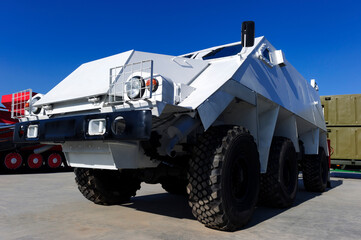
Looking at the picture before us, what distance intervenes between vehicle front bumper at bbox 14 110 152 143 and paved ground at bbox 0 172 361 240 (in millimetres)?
935

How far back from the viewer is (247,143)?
3453 millimetres

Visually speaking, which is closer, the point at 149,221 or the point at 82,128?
the point at 82,128

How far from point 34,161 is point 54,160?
86 centimetres

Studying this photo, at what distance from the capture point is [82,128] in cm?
290

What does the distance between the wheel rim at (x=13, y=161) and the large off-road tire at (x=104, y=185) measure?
9.61 meters

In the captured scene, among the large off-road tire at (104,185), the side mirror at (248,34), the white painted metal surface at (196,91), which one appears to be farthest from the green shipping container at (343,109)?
the large off-road tire at (104,185)

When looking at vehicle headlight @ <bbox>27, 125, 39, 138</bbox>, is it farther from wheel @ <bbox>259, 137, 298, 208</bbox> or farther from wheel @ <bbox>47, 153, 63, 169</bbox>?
wheel @ <bbox>47, 153, 63, 169</bbox>

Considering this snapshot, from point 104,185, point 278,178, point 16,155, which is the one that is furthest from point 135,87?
point 16,155

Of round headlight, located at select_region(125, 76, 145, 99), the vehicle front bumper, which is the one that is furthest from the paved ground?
round headlight, located at select_region(125, 76, 145, 99)

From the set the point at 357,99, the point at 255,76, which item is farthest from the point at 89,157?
the point at 357,99

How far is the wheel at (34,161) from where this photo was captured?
1309 cm

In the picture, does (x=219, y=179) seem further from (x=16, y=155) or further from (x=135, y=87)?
(x=16, y=155)

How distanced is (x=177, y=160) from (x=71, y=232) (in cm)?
134

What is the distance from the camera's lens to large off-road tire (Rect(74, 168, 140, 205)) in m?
4.27
